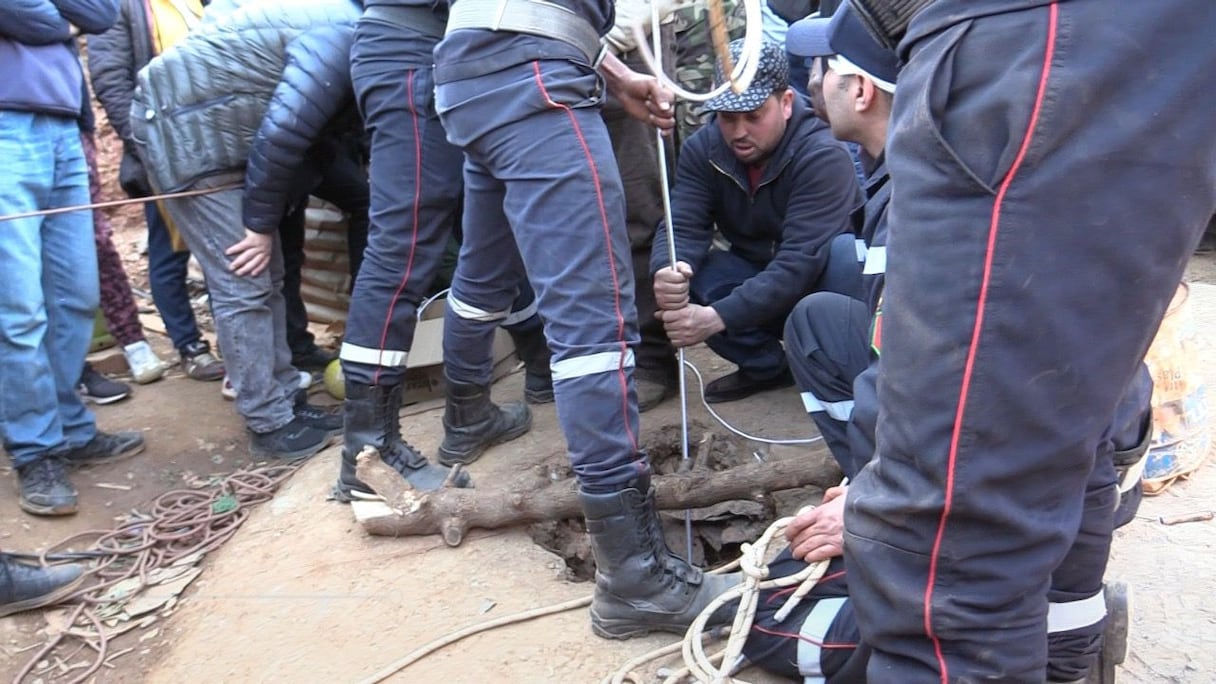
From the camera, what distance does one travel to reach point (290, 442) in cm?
387

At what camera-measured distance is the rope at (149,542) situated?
286 centimetres

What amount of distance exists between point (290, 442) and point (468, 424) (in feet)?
3.19

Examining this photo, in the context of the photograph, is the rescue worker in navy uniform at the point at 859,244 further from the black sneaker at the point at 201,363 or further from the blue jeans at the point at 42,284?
the black sneaker at the point at 201,363

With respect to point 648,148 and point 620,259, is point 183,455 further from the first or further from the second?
point 620,259

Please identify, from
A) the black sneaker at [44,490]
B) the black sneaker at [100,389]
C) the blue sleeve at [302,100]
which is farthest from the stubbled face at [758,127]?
the black sneaker at [100,389]

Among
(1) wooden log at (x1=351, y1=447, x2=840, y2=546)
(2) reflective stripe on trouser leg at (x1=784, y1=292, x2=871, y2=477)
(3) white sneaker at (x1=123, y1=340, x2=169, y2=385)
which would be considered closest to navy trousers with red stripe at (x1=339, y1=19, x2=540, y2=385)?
(1) wooden log at (x1=351, y1=447, x2=840, y2=546)

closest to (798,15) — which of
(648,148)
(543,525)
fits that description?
(648,148)

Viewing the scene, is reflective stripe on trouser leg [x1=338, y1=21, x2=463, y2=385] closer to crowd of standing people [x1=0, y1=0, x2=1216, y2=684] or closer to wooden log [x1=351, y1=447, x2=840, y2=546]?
crowd of standing people [x1=0, y1=0, x2=1216, y2=684]

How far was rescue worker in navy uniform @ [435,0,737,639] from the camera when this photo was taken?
229cm

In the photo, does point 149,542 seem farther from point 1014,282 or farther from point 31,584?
point 1014,282

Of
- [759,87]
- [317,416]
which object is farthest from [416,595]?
[759,87]

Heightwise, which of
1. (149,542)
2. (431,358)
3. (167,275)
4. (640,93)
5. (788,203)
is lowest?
(149,542)

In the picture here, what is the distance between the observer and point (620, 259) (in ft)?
7.69

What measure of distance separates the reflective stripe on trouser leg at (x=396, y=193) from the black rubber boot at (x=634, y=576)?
102 centimetres
